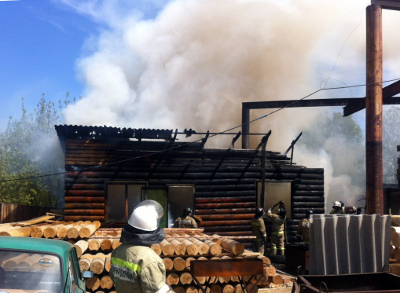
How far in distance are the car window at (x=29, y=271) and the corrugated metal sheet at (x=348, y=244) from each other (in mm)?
4507

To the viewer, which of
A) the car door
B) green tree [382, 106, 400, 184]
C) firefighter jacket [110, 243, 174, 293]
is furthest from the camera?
green tree [382, 106, 400, 184]

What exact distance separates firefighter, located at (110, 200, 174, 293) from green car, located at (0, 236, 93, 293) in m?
0.61

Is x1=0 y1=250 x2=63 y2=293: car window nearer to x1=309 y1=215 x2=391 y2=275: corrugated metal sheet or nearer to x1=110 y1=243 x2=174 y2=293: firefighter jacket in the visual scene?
x1=110 y1=243 x2=174 y2=293: firefighter jacket

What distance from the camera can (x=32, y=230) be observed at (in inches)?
344

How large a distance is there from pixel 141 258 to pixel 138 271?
112 millimetres

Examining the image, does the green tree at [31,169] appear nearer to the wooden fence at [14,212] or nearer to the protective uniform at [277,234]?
the wooden fence at [14,212]

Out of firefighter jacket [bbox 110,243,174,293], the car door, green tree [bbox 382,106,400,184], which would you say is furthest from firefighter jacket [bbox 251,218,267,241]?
green tree [bbox 382,106,400,184]

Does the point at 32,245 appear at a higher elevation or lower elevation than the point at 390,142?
lower

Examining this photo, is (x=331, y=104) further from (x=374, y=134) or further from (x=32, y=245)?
(x=32, y=245)

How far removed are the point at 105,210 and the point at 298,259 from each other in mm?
6820

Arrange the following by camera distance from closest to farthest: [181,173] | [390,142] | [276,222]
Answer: [276,222], [181,173], [390,142]

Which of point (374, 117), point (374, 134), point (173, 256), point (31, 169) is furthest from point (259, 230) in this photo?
point (31, 169)

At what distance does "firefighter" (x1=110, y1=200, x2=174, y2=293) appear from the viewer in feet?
12.2

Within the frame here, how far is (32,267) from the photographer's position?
4.25m
